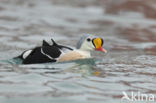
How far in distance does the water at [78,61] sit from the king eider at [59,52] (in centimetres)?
14

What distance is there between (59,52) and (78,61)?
0.49 m

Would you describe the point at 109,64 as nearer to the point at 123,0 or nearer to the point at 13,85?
the point at 13,85

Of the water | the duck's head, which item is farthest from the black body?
the duck's head

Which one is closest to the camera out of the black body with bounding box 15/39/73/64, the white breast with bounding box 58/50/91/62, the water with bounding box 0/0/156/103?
the water with bounding box 0/0/156/103

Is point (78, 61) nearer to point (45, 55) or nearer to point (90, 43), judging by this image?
point (90, 43)

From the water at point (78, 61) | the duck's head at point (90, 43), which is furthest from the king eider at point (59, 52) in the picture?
the water at point (78, 61)

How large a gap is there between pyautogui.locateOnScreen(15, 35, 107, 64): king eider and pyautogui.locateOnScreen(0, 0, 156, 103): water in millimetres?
141

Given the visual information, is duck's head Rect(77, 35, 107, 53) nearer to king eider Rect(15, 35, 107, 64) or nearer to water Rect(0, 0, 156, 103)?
king eider Rect(15, 35, 107, 64)

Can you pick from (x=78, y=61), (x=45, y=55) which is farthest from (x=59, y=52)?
(x=78, y=61)

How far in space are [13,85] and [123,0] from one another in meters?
16.1

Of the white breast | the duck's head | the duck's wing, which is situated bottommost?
the duck's wing

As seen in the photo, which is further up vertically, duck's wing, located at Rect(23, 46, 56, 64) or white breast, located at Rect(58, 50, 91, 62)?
white breast, located at Rect(58, 50, 91, 62)

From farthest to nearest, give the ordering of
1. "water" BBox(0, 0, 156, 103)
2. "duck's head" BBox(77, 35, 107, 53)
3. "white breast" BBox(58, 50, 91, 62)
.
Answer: "duck's head" BBox(77, 35, 107, 53) < "white breast" BBox(58, 50, 91, 62) < "water" BBox(0, 0, 156, 103)

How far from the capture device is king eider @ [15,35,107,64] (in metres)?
8.63
